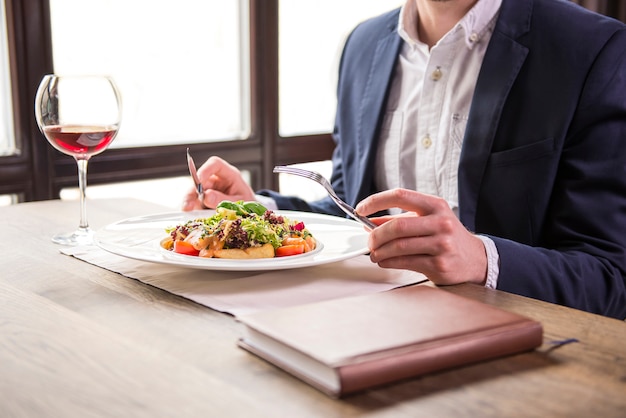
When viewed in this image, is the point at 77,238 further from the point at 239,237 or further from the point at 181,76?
the point at 181,76

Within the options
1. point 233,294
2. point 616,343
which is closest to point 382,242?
point 233,294

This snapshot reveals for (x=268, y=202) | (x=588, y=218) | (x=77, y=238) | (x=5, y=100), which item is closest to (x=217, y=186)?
(x=268, y=202)

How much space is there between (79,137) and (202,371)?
70 cm

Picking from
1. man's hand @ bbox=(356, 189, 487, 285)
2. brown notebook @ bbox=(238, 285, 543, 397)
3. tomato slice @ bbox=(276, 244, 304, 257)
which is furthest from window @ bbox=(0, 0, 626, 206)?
brown notebook @ bbox=(238, 285, 543, 397)

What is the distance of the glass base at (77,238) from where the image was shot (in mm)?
1382

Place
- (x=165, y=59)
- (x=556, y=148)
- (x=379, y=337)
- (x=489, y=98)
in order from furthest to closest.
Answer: (x=165, y=59)
(x=489, y=98)
(x=556, y=148)
(x=379, y=337)

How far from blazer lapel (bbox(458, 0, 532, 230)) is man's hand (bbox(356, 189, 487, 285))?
54cm

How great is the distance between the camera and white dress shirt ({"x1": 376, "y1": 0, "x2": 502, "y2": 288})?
1737mm

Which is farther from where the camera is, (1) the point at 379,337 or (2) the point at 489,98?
(2) the point at 489,98

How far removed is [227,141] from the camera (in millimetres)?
3225

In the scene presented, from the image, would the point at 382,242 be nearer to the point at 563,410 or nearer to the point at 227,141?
the point at 563,410

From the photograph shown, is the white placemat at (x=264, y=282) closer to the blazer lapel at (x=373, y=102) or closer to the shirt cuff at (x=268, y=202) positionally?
the shirt cuff at (x=268, y=202)

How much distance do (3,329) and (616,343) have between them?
0.75 metres

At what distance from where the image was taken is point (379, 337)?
30.3 inches
